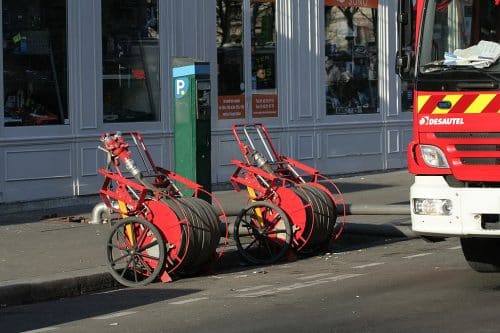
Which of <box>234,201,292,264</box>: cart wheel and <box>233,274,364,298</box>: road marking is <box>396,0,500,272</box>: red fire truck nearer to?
<box>233,274,364,298</box>: road marking

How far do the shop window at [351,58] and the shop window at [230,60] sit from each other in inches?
87.8

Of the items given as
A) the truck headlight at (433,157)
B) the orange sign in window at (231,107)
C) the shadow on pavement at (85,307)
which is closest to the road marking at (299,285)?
the shadow on pavement at (85,307)

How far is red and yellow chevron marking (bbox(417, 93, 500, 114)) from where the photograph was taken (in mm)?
8891

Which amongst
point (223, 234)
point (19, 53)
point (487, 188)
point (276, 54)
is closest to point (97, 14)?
point (19, 53)

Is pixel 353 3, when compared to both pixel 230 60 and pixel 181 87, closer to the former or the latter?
pixel 230 60

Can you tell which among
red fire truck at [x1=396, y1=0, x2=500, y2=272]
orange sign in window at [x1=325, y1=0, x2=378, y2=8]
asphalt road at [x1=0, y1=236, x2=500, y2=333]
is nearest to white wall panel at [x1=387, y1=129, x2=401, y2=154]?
orange sign in window at [x1=325, y1=0, x2=378, y2=8]

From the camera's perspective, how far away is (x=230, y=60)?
58.9 ft

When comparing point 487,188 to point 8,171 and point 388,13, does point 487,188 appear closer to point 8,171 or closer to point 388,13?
point 8,171

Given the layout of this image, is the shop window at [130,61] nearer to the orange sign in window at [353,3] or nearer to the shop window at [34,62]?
the shop window at [34,62]

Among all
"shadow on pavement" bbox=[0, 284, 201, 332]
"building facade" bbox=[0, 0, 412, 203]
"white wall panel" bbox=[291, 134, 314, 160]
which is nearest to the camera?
"shadow on pavement" bbox=[0, 284, 201, 332]

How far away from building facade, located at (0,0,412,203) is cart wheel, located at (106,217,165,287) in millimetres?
4905

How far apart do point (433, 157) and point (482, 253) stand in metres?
1.31

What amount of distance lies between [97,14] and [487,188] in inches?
344

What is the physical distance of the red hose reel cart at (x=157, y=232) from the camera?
10141 millimetres
